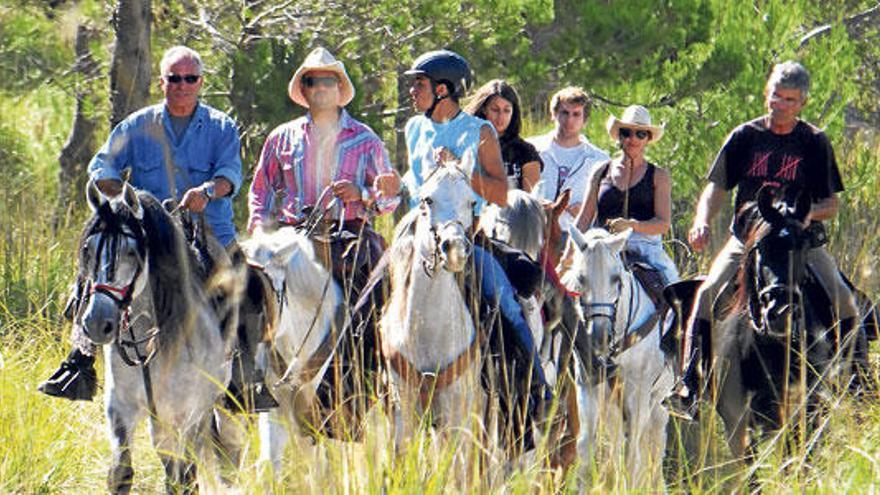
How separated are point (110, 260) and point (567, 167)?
4.39 m

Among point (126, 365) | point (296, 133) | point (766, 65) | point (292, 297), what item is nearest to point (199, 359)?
point (126, 365)

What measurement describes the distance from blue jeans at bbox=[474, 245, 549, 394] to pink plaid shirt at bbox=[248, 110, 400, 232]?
1.42 metres

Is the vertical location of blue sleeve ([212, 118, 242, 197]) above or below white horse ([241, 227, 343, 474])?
above

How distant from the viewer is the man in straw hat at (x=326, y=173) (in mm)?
9547

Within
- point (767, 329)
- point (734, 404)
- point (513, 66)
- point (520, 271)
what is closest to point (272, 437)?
point (520, 271)

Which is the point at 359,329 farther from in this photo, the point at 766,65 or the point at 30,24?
the point at 30,24

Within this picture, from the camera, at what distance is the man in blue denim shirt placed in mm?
9008

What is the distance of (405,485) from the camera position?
6.53 metres

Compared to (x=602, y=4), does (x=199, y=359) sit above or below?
below

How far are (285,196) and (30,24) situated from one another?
11.2 m

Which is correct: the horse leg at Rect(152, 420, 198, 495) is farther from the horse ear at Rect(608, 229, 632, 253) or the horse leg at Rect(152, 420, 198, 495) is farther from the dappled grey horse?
the horse ear at Rect(608, 229, 632, 253)

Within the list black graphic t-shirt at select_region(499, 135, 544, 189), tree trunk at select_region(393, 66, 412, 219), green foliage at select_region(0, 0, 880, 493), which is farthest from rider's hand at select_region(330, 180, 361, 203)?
tree trunk at select_region(393, 66, 412, 219)

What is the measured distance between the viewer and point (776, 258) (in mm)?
9172

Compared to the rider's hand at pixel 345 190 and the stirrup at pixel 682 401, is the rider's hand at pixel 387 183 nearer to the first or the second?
the rider's hand at pixel 345 190
